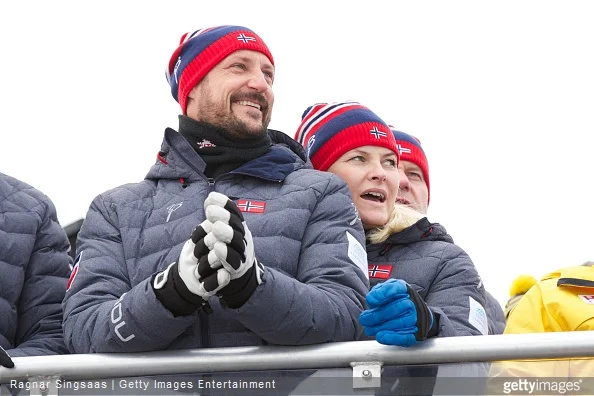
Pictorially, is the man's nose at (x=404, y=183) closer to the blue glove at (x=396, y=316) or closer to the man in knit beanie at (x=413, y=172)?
the man in knit beanie at (x=413, y=172)

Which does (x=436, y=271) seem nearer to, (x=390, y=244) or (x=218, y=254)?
(x=390, y=244)

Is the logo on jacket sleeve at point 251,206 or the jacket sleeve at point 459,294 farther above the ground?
the logo on jacket sleeve at point 251,206

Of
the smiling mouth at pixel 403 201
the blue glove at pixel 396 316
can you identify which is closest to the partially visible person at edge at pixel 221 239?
the blue glove at pixel 396 316

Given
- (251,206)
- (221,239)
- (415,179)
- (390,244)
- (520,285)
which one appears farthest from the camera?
(415,179)

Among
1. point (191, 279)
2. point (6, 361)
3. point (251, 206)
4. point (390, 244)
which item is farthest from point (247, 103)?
point (6, 361)

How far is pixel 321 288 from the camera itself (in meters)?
3.83

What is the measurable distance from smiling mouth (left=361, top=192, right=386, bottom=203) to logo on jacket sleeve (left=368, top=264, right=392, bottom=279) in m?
0.42

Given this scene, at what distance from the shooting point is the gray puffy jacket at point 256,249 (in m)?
3.62

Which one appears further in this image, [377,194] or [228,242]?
[377,194]

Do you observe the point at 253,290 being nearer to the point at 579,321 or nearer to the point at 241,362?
the point at 241,362

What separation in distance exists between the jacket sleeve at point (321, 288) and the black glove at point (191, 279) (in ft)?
0.58

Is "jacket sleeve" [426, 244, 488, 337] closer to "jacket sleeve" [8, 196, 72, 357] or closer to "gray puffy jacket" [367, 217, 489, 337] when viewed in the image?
"gray puffy jacket" [367, 217, 489, 337]

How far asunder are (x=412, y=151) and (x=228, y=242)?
2.86m

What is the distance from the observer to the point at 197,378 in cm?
352
